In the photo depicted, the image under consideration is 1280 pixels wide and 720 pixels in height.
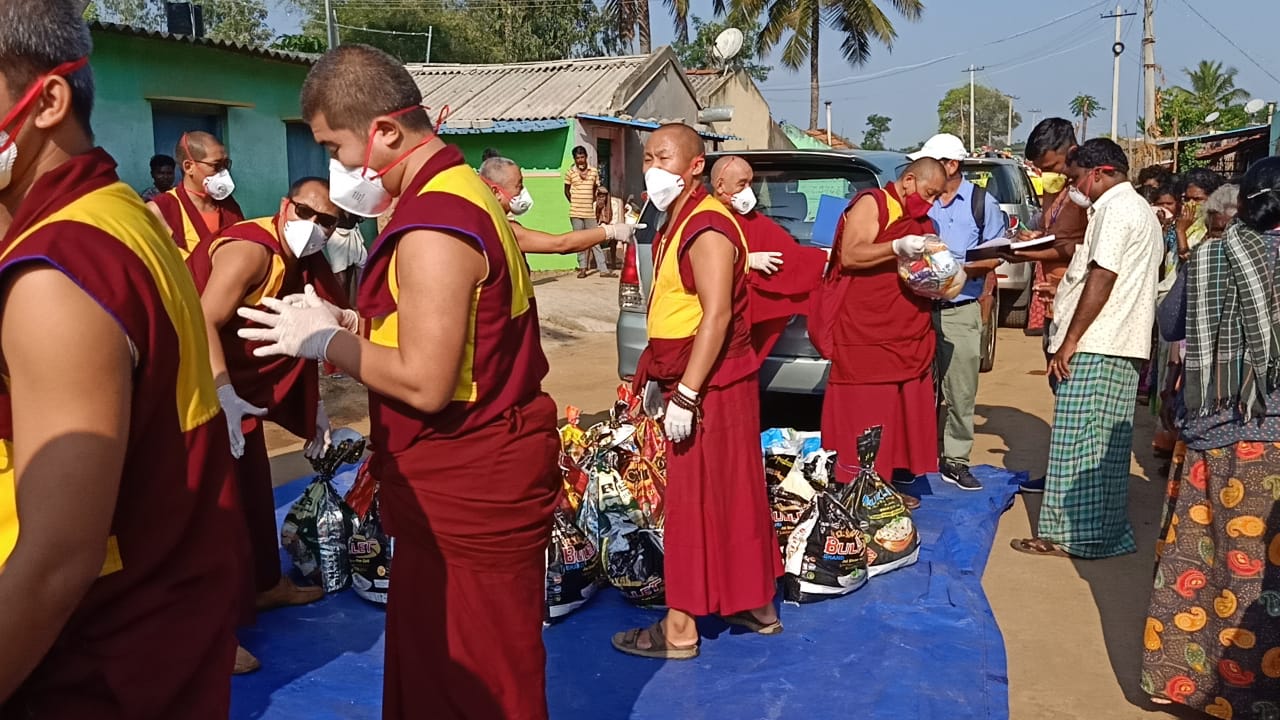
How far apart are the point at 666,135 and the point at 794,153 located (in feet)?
7.88

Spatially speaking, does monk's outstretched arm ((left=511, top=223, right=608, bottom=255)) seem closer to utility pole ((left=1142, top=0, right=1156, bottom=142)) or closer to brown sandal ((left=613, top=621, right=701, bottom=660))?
brown sandal ((left=613, top=621, right=701, bottom=660))

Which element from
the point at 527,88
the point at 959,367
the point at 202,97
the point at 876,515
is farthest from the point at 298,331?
the point at 527,88

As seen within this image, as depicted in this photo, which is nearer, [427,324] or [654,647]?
[427,324]

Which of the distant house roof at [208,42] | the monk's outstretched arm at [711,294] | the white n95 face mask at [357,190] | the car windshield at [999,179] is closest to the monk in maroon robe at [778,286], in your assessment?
the monk's outstretched arm at [711,294]

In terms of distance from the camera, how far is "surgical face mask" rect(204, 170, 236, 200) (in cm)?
457

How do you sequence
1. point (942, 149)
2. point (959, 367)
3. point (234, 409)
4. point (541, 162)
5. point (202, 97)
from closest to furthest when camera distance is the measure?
point (234, 409) → point (942, 149) → point (959, 367) → point (202, 97) → point (541, 162)

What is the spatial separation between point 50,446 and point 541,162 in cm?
1672

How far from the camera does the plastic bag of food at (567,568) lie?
13.7 feet

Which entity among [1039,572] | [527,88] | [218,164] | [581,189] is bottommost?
[1039,572]

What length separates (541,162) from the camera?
1769 cm

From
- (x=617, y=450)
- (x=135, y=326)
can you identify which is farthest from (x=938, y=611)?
(x=135, y=326)

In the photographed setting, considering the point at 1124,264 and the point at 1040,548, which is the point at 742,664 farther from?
the point at 1124,264

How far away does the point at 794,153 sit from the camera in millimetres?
6078

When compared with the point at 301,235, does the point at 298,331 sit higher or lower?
lower
